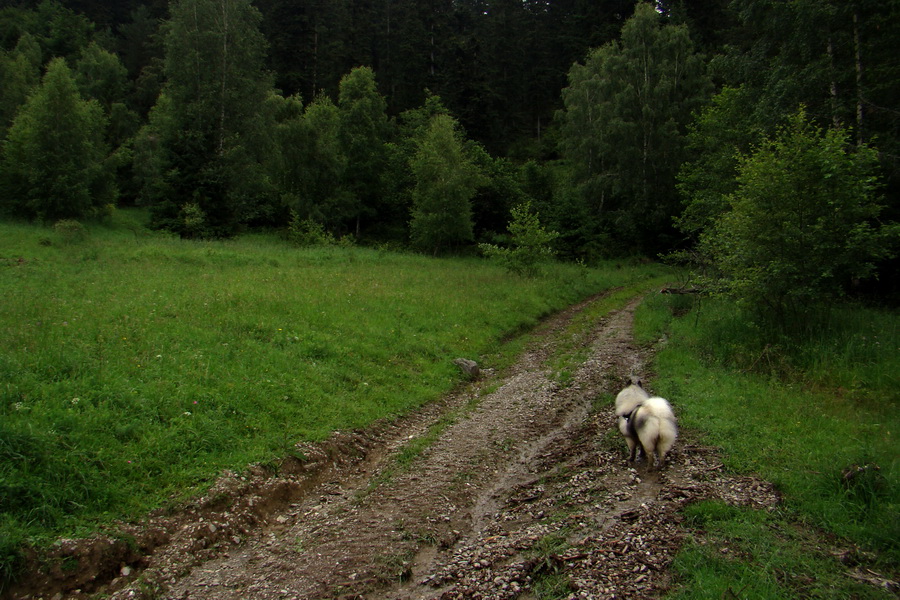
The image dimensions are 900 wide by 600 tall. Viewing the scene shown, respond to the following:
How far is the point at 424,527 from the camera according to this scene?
621cm

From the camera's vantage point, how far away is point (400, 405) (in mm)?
10664

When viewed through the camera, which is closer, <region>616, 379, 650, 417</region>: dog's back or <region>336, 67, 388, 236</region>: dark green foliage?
<region>616, 379, 650, 417</region>: dog's back

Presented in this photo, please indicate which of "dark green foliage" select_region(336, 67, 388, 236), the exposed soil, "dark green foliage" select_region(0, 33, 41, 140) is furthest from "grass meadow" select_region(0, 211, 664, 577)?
"dark green foliage" select_region(0, 33, 41, 140)

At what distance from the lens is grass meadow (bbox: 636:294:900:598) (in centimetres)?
478

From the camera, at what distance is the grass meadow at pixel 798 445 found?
4781 mm

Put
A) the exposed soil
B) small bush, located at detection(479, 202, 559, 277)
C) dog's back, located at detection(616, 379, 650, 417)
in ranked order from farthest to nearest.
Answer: small bush, located at detection(479, 202, 559, 277) < dog's back, located at detection(616, 379, 650, 417) < the exposed soil

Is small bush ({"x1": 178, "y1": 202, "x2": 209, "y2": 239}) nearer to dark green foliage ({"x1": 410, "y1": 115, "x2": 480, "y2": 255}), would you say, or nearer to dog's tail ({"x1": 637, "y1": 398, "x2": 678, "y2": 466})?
dark green foliage ({"x1": 410, "y1": 115, "x2": 480, "y2": 255})

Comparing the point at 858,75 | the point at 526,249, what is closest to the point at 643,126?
the point at 526,249

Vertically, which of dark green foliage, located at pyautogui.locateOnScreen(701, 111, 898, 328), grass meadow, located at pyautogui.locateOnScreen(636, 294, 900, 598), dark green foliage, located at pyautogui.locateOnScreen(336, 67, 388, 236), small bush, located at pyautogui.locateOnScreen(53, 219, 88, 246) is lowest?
grass meadow, located at pyautogui.locateOnScreen(636, 294, 900, 598)

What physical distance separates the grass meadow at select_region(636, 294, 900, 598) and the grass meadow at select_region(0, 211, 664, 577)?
5.99 metres

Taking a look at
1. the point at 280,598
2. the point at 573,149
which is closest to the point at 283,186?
the point at 573,149

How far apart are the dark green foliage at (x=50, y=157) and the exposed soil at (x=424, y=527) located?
36115 mm

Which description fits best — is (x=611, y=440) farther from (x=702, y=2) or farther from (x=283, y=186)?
(x=702, y=2)

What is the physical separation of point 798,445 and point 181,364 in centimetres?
1060
